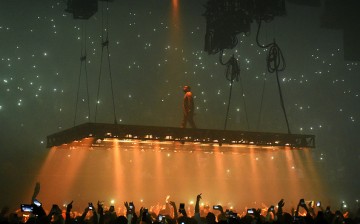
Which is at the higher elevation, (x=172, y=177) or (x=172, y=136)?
(x=172, y=136)

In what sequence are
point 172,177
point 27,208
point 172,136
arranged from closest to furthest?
point 27,208 → point 172,136 → point 172,177

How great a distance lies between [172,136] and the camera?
44.1 ft

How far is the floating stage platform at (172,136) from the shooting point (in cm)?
1255

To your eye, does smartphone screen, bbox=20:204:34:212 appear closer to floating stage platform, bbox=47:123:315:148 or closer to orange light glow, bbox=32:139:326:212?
floating stage platform, bbox=47:123:315:148

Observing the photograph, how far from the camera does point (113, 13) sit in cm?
2022

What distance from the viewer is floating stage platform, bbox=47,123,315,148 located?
1255cm

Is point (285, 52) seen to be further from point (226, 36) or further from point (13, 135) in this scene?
point (13, 135)

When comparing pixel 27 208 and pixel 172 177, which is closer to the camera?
pixel 27 208

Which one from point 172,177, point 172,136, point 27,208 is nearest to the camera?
point 27,208

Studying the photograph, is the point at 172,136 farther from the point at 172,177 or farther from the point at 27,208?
the point at 172,177

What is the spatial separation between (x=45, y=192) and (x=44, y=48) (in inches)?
215

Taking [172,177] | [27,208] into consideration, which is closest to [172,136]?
[27,208]

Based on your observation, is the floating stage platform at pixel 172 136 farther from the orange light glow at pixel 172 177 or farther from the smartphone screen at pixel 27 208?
the smartphone screen at pixel 27 208

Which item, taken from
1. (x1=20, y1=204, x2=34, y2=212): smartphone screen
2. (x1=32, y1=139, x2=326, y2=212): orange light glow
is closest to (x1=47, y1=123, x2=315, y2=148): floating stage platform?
(x1=32, y1=139, x2=326, y2=212): orange light glow
